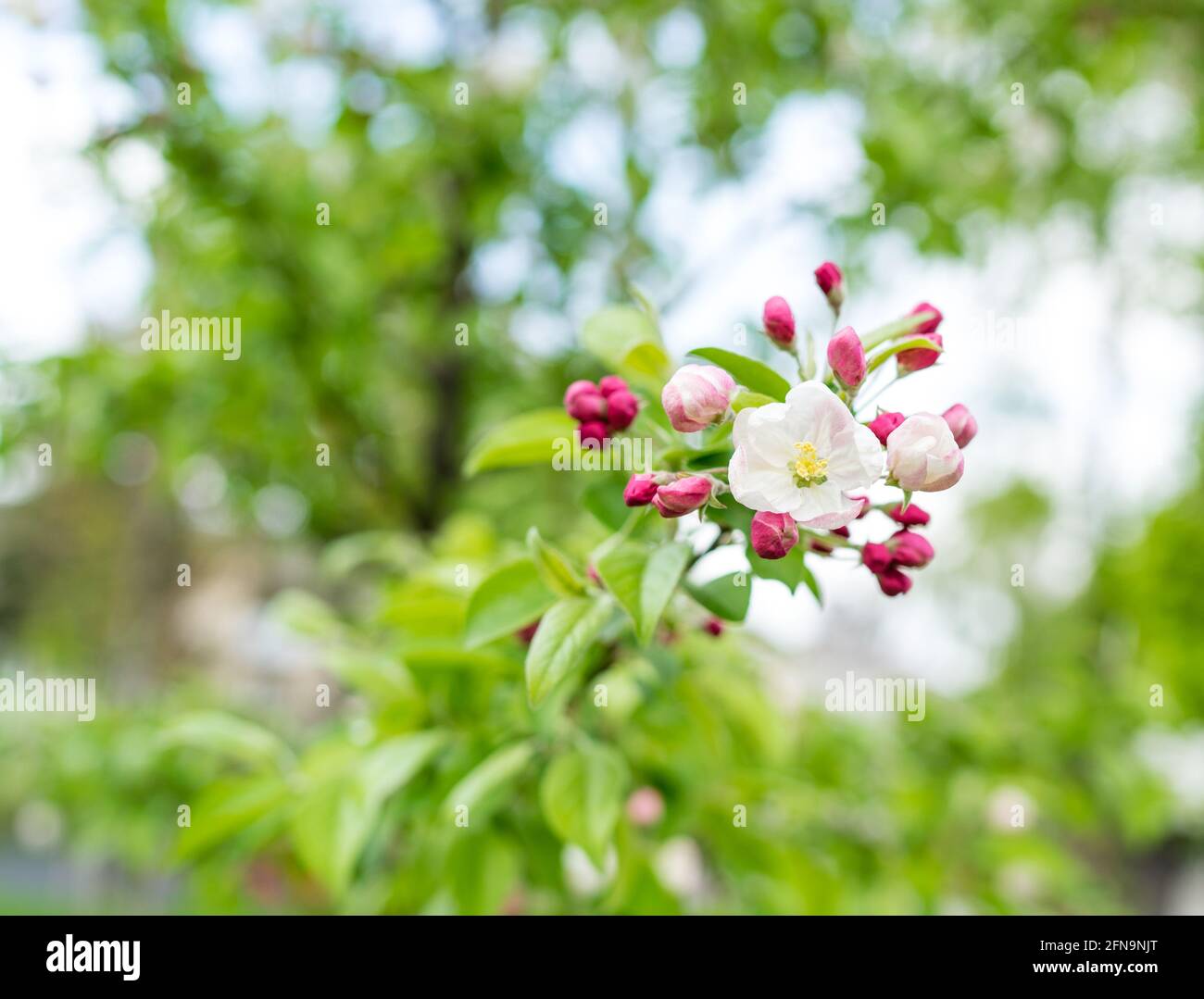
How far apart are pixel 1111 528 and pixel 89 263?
8808 millimetres

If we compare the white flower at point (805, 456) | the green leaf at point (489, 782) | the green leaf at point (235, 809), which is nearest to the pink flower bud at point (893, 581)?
the white flower at point (805, 456)

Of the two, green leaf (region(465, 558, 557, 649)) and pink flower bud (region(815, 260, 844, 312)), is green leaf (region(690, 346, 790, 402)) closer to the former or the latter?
pink flower bud (region(815, 260, 844, 312))

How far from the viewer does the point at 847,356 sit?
61 centimetres

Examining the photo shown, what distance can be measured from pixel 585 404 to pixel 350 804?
51cm

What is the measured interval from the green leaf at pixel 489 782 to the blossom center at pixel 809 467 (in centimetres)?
41

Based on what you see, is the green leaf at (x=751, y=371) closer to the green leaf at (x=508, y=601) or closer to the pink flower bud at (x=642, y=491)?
the pink flower bud at (x=642, y=491)

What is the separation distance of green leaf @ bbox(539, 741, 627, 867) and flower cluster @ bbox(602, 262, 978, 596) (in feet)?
0.96

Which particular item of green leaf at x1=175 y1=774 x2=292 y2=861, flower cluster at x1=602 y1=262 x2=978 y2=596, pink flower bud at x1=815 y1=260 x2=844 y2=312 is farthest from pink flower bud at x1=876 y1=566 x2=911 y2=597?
green leaf at x1=175 y1=774 x2=292 y2=861

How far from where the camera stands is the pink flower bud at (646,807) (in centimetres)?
109

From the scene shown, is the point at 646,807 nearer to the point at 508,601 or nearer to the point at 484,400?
the point at 508,601

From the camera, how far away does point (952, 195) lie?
1981 millimetres

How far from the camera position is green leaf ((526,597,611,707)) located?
658mm
